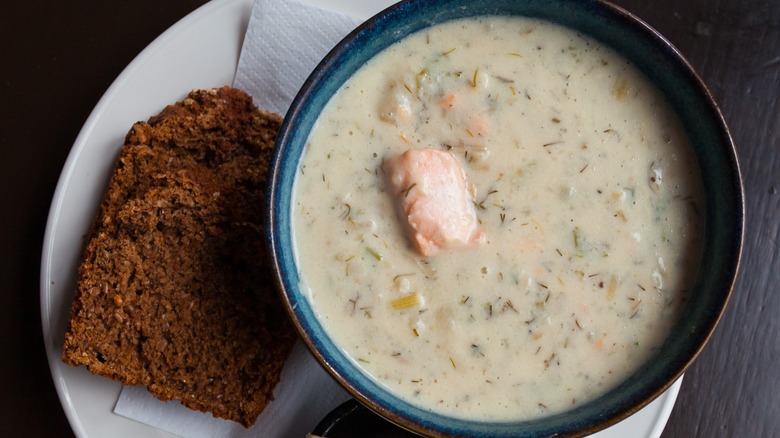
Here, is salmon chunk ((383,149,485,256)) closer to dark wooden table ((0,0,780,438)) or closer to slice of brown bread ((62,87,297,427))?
slice of brown bread ((62,87,297,427))

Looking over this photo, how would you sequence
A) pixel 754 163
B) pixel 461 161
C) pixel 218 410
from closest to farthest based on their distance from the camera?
pixel 461 161 → pixel 218 410 → pixel 754 163

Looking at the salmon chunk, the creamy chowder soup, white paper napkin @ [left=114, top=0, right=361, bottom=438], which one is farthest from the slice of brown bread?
the salmon chunk

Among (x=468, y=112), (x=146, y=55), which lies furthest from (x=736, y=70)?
(x=146, y=55)

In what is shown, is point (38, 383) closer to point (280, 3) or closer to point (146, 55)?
point (146, 55)

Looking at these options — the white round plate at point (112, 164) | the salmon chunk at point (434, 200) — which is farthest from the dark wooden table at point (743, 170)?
the salmon chunk at point (434, 200)

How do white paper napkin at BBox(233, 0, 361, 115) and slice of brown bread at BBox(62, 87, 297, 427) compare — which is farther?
white paper napkin at BBox(233, 0, 361, 115)

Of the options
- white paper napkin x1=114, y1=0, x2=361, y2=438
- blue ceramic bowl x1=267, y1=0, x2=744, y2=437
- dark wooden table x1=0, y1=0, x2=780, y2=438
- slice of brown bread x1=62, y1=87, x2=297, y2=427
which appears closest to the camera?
blue ceramic bowl x1=267, y1=0, x2=744, y2=437
